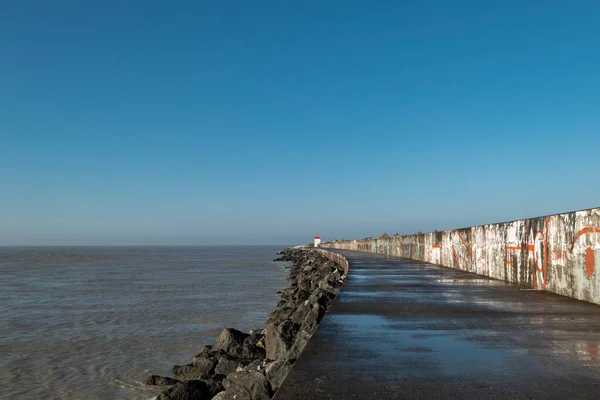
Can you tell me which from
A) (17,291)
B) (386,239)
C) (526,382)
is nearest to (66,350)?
(526,382)

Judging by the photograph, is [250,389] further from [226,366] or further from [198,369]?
[198,369]

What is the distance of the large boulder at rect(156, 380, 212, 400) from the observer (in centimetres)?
574

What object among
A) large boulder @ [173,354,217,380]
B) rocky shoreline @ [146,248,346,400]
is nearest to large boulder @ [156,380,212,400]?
rocky shoreline @ [146,248,346,400]

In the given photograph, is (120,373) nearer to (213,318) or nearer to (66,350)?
(66,350)

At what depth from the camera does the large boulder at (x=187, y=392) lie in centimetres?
574

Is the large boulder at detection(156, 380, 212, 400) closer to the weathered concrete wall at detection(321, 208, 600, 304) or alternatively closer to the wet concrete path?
the wet concrete path

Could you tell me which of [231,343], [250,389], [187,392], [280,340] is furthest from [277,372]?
[231,343]

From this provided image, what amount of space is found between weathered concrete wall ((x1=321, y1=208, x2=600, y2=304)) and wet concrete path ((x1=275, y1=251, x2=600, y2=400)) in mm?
467

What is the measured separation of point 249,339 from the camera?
8648mm

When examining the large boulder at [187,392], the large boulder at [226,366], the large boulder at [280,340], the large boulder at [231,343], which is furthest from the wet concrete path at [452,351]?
the large boulder at [231,343]

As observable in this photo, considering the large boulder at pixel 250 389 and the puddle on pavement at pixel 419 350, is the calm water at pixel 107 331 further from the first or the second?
the puddle on pavement at pixel 419 350

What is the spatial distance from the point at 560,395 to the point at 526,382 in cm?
26

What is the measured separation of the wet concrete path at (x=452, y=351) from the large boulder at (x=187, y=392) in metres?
1.63

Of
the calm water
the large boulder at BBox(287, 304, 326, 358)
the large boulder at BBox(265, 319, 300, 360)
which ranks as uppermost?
the large boulder at BBox(287, 304, 326, 358)
